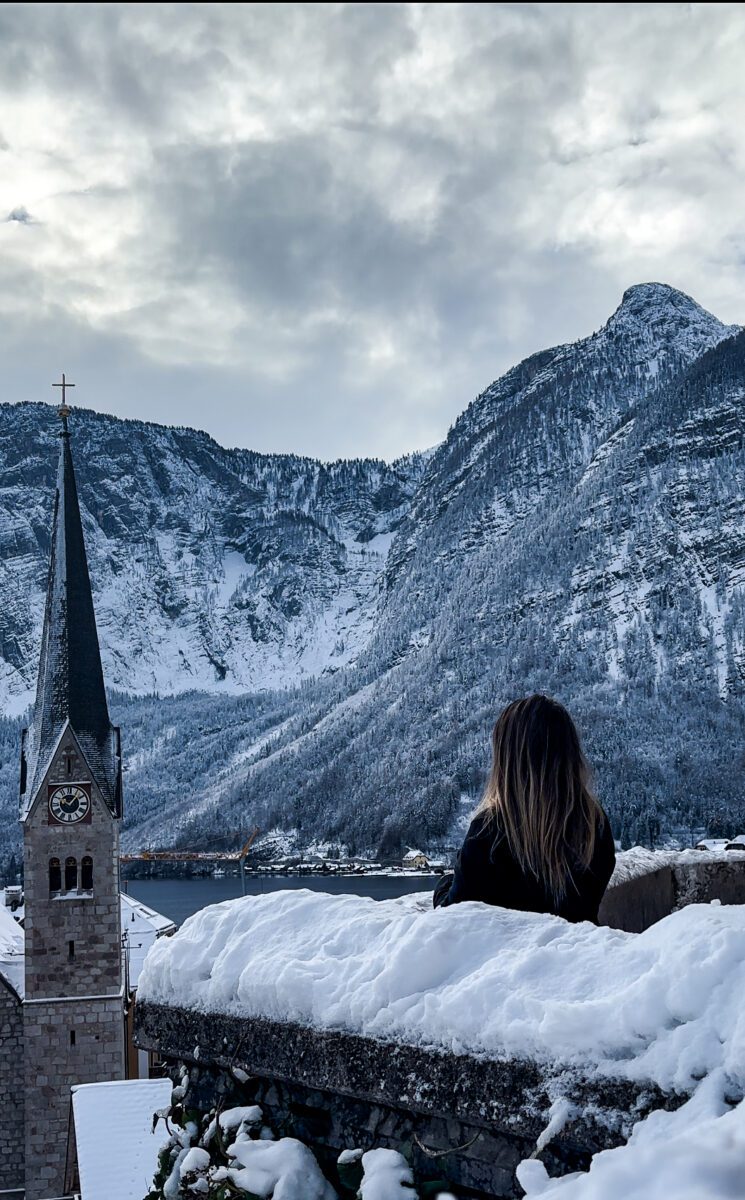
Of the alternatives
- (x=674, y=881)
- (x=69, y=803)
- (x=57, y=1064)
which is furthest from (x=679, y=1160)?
(x=69, y=803)

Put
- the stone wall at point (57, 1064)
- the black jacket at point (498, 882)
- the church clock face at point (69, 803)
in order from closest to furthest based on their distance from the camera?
the black jacket at point (498, 882) < the stone wall at point (57, 1064) < the church clock face at point (69, 803)

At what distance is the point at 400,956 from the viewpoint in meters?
3.37

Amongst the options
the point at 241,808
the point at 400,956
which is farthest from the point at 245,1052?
the point at 241,808

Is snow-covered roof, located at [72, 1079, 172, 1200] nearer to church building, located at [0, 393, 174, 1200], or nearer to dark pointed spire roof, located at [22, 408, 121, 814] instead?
church building, located at [0, 393, 174, 1200]

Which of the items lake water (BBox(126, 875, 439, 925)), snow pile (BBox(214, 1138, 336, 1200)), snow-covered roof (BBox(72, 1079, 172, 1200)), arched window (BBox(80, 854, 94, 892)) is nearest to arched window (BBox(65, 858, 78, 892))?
arched window (BBox(80, 854, 94, 892))

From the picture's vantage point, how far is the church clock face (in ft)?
84.6

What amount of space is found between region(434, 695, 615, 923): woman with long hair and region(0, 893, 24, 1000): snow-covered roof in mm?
23178

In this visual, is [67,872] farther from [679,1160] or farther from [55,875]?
[679,1160]

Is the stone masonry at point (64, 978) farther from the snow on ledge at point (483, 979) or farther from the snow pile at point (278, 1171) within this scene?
the snow pile at point (278, 1171)

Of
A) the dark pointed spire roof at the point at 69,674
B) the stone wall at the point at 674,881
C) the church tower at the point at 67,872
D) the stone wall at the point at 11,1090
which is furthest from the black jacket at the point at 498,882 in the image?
the dark pointed spire roof at the point at 69,674

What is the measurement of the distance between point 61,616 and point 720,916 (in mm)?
26117

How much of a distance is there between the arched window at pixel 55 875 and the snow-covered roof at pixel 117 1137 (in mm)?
11650

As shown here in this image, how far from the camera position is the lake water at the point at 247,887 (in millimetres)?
106438

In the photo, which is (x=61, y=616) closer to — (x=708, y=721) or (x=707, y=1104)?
(x=707, y=1104)
